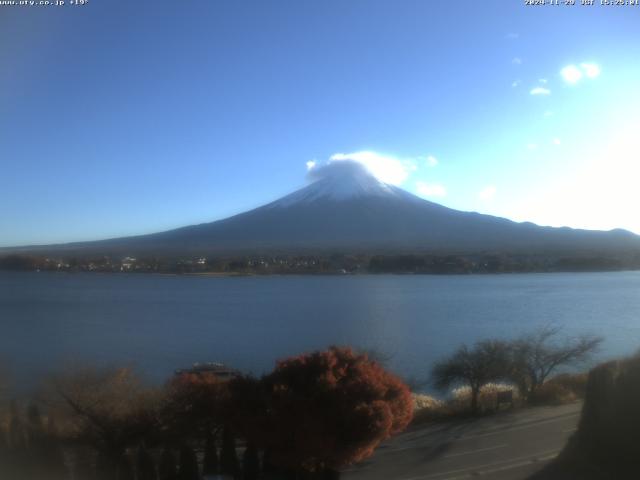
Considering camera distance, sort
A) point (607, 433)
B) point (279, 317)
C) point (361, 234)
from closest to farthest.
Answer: point (607, 433) < point (279, 317) < point (361, 234)

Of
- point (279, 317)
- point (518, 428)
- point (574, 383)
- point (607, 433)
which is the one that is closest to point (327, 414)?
point (607, 433)

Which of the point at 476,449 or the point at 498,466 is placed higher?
the point at 498,466

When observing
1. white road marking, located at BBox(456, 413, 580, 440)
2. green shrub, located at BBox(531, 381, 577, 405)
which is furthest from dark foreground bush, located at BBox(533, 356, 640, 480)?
green shrub, located at BBox(531, 381, 577, 405)

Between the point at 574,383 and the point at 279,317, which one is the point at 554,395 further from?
the point at 279,317

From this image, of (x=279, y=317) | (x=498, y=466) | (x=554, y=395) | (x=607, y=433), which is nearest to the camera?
(x=607, y=433)

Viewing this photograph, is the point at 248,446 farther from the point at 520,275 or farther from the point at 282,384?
the point at 520,275

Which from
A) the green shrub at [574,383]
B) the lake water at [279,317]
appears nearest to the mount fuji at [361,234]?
the lake water at [279,317]

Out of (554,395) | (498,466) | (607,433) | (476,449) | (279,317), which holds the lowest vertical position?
(554,395)

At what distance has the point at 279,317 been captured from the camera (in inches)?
916

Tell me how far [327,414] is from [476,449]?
7.47ft

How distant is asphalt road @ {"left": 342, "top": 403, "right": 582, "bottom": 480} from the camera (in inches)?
245

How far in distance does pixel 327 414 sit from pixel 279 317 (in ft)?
57.4

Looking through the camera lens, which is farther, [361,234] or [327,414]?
[361,234]

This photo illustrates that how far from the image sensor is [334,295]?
32156 mm
